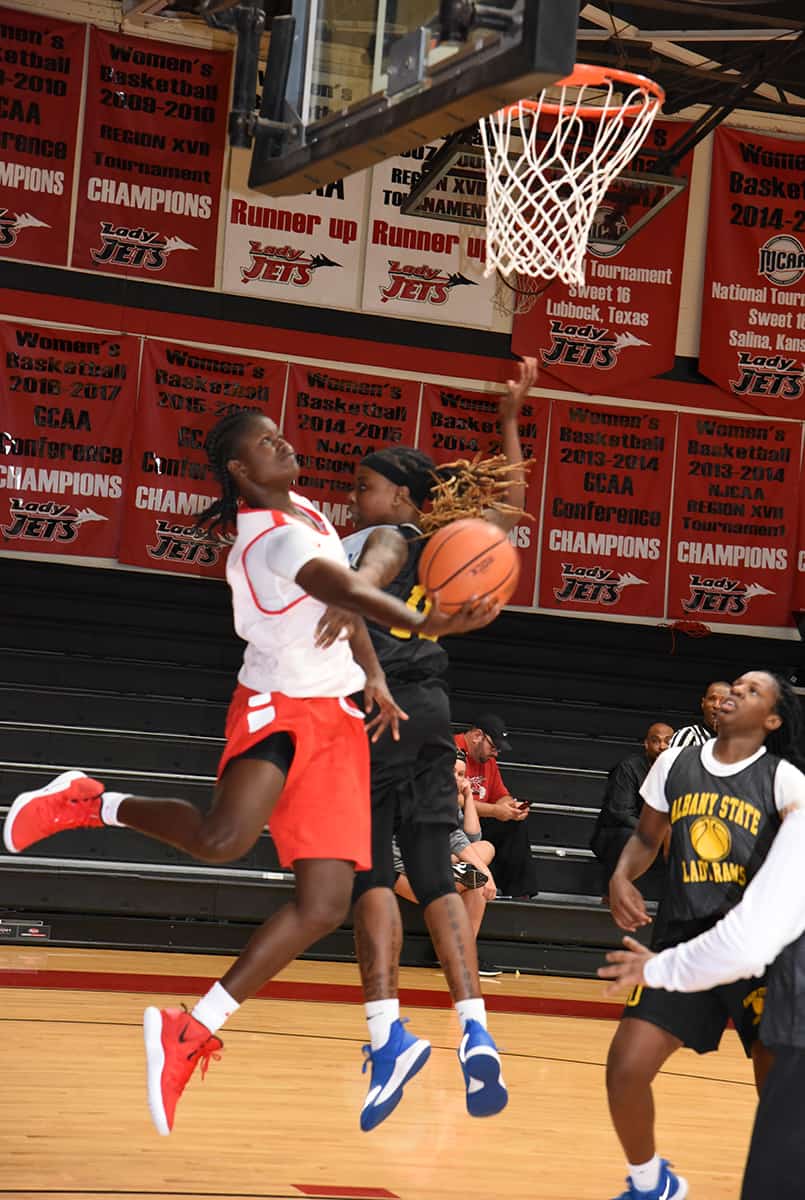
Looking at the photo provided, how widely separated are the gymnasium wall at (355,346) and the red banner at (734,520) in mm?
20

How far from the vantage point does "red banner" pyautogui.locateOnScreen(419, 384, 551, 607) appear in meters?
12.0

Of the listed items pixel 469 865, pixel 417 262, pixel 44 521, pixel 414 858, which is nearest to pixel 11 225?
pixel 44 521

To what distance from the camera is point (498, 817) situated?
9.23 metres

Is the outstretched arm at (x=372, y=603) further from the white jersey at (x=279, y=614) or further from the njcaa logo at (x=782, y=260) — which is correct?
the njcaa logo at (x=782, y=260)

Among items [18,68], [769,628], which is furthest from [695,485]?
[18,68]

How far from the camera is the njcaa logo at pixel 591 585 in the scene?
1218cm

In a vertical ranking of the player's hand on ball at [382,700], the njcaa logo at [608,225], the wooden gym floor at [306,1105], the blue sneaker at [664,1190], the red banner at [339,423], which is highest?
the njcaa logo at [608,225]

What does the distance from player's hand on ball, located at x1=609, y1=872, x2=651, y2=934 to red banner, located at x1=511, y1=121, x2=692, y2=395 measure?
829 cm

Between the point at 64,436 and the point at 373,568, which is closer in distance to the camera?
the point at 373,568

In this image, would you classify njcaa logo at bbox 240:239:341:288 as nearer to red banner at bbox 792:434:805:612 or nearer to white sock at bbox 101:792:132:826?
red banner at bbox 792:434:805:612

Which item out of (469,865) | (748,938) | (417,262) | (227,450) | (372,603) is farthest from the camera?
(417,262)

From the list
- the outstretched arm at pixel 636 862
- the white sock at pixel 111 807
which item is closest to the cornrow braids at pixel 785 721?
the outstretched arm at pixel 636 862

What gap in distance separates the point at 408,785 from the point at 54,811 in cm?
109

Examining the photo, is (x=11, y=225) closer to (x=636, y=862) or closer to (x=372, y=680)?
(x=372, y=680)
